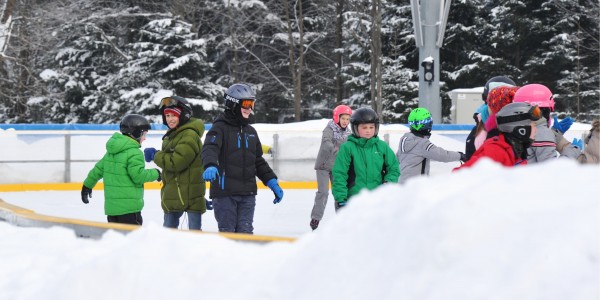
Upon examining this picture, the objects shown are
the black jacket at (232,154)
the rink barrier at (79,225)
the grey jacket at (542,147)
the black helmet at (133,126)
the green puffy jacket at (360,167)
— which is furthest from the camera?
the black helmet at (133,126)

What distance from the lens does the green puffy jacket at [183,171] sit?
235 inches

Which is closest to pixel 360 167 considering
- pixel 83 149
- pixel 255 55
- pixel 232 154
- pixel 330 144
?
pixel 232 154

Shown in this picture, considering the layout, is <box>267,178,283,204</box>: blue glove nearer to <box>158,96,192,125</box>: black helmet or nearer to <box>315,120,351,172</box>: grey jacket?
<box>158,96,192,125</box>: black helmet

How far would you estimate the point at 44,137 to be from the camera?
1312 cm

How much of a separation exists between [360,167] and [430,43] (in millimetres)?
10233

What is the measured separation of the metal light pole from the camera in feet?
49.4

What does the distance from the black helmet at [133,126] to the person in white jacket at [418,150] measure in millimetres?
1994

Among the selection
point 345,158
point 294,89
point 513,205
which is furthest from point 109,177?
point 294,89

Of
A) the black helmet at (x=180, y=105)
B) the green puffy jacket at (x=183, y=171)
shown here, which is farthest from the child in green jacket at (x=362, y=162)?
the black helmet at (x=180, y=105)

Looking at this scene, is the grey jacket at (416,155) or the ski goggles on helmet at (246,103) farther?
the grey jacket at (416,155)

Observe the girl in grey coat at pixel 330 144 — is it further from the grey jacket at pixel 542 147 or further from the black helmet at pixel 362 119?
the grey jacket at pixel 542 147

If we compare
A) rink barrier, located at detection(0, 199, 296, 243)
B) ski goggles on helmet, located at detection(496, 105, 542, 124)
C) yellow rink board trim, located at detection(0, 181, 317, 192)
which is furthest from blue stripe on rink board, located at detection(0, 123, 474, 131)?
ski goggles on helmet, located at detection(496, 105, 542, 124)

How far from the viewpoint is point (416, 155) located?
6.36 m

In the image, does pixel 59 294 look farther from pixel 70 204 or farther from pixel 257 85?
pixel 257 85
